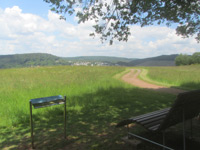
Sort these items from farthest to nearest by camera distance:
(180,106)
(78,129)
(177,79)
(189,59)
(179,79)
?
(189,59), (177,79), (179,79), (78,129), (180,106)

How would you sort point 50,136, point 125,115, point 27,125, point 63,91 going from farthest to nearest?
point 63,91 → point 125,115 → point 27,125 → point 50,136

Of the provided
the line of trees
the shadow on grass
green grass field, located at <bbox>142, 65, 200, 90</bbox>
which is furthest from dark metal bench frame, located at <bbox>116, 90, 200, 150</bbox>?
the line of trees

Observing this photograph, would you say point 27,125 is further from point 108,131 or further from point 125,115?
point 125,115

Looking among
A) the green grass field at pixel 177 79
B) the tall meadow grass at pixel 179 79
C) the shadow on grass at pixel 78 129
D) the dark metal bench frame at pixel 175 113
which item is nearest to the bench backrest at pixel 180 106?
the dark metal bench frame at pixel 175 113

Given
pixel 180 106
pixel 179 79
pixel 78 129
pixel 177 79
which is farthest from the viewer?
pixel 177 79

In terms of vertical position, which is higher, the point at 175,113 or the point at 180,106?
the point at 180,106

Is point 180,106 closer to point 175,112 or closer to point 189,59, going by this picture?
point 175,112

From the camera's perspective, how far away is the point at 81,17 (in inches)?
337

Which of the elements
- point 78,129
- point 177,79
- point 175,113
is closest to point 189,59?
point 177,79

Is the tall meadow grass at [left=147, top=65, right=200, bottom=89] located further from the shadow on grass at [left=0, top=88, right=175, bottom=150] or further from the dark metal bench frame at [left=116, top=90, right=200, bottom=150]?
the dark metal bench frame at [left=116, top=90, right=200, bottom=150]

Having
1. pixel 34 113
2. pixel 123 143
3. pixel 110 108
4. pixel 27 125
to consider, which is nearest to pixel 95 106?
pixel 110 108

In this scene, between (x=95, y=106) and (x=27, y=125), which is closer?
(x=27, y=125)

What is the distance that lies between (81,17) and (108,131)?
635 centimetres

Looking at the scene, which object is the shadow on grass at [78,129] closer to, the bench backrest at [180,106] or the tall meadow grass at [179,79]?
the bench backrest at [180,106]
